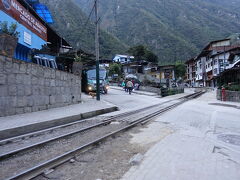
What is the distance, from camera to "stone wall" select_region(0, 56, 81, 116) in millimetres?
8258

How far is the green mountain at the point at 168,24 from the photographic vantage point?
352ft

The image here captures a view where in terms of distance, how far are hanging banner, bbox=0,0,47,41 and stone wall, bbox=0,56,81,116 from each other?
5344mm

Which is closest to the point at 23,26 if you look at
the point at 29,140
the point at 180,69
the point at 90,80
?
the point at 90,80

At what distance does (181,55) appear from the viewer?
10481cm

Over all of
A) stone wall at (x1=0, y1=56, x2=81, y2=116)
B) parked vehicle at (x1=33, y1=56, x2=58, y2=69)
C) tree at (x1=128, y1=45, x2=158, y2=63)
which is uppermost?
tree at (x1=128, y1=45, x2=158, y2=63)

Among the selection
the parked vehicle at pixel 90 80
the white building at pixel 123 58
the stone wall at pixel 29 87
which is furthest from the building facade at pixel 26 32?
the white building at pixel 123 58

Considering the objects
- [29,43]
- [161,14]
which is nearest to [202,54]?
[29,43]

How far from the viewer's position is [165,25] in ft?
406

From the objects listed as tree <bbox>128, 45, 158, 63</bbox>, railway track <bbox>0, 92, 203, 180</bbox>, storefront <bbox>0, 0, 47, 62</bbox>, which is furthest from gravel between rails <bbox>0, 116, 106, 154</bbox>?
tree <bbox>128, 45, 158, 63</bbox>

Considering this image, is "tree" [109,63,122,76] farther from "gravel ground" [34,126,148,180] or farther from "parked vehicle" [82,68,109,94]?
"gravel ground" [34,126,148,180]

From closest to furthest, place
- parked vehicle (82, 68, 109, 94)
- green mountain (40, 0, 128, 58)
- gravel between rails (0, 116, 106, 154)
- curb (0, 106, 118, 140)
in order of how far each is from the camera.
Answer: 1. gravel between rails (0, 116, 106, 154)
2. curb (0, 106, 118, 140)
3. parked vehicle (82, 68, 109, 94)
4. green mountain (40, 0, 128, 58)

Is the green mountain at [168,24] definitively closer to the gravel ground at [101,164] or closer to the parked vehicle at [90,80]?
the parked vehicle at [90,80]

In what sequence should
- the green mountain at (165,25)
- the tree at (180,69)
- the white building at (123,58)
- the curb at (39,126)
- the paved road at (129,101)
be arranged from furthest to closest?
1. the green mountain at (165,25)
2. the tree at (180,69)
3. the white building at (123,58)
4. the paved road at (129,101)
5. the curb at (39,126)

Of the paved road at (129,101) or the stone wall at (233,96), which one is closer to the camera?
the paved road at (129,101)
